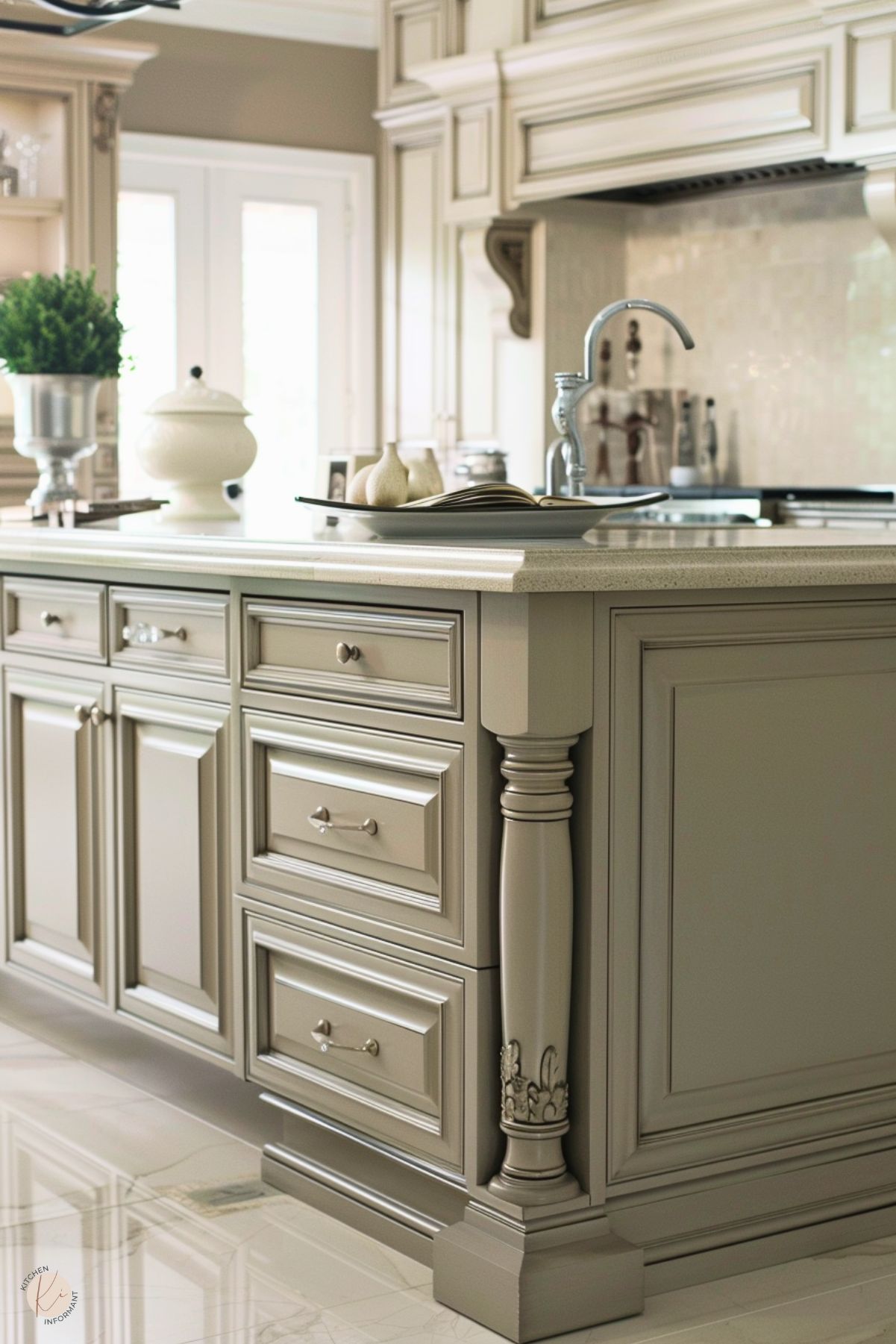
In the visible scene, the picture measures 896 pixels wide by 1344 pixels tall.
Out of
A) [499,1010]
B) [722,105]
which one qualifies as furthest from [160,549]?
[722,105]

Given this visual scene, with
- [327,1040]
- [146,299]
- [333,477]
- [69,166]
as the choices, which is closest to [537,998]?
[327,1040]

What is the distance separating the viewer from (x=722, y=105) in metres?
4.82

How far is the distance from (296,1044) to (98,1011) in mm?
591

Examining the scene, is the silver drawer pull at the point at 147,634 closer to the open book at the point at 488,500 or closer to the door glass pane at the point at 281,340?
the open book at the point at 488,500

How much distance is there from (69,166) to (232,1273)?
170 inches

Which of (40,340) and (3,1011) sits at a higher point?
(40,340)

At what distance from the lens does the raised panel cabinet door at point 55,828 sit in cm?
263

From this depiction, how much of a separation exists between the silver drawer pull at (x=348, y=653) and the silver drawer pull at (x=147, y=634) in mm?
428

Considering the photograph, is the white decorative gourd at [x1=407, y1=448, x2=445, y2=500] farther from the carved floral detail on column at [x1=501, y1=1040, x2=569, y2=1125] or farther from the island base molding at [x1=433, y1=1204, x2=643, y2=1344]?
the island base molding at [x1=433, y1=1204, x2=643, y2=1344]

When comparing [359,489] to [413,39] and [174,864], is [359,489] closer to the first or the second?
[174,864]

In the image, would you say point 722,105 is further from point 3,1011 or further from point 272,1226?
point 272,1226

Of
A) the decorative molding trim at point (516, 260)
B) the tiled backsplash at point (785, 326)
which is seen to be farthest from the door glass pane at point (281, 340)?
the tiled backsplash at point (785, 326)

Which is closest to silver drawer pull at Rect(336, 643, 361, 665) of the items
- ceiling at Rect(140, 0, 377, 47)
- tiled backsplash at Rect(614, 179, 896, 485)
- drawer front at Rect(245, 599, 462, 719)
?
drawer front at Rect(245, 599, 462, 719)

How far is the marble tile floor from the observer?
1794mm
